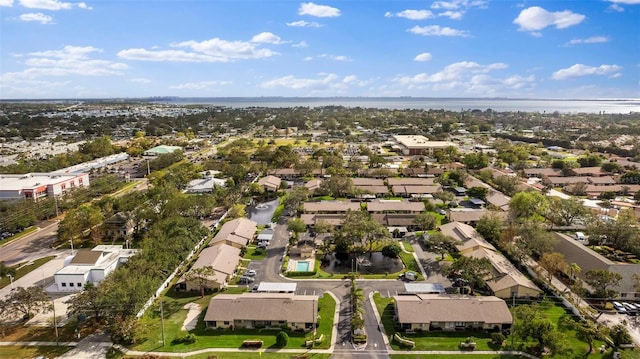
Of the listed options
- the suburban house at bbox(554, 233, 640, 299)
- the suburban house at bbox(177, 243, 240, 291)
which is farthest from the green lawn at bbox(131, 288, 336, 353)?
the suburban house at bbox(554, 233, 640, 299)

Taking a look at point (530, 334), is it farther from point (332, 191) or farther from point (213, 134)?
point (213, 134)

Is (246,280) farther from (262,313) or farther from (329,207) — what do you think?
(329,207)

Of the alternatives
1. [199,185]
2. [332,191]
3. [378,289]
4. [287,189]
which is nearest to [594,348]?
[378,289]

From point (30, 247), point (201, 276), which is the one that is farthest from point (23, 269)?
point (201, 276)

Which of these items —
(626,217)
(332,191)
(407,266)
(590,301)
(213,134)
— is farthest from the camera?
(213,134)

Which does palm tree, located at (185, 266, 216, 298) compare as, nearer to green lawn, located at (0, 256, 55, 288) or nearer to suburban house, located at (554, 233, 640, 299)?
green lawn, located at (0, 256, 55, 288)

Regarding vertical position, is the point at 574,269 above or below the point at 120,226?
above

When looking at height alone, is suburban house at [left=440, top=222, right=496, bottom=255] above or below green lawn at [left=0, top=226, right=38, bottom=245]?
above
